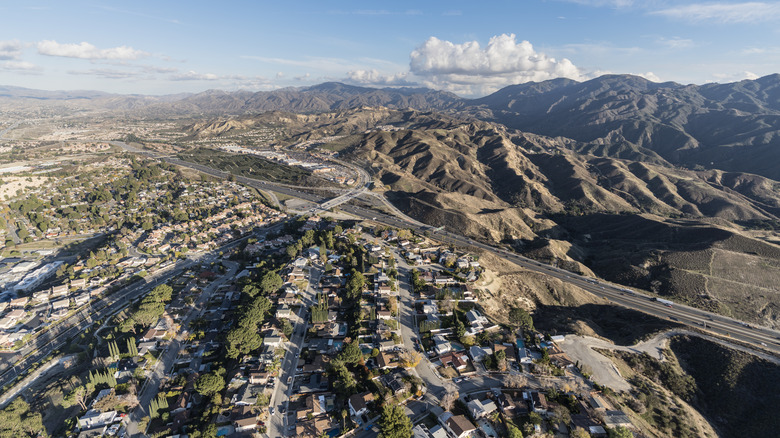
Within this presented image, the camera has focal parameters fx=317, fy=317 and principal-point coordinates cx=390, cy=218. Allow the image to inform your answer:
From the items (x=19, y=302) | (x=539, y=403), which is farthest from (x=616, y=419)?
(x=19, y=302)

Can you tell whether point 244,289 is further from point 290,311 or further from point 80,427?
point 80,427

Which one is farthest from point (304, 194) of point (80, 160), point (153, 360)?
point (80, 160)

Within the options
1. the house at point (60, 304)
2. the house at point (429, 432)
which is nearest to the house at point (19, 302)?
the house at point (60, 304)

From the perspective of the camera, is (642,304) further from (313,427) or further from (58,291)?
(58,291)

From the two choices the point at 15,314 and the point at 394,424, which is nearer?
the point at 394,424

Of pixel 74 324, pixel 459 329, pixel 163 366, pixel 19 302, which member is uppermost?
pixel 459 329
